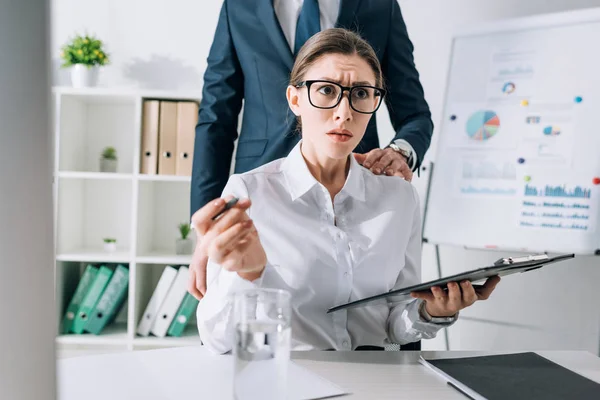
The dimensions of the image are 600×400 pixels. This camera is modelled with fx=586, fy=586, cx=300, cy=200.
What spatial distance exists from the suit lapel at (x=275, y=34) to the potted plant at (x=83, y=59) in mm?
1251

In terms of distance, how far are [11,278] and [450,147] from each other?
7.19 feet

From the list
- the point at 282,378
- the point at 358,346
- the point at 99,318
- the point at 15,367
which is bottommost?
the point at 99,318

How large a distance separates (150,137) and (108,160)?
0.91 feet

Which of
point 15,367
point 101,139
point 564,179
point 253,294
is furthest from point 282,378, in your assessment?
point 101,139

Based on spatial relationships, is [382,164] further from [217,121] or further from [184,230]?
[184,230]

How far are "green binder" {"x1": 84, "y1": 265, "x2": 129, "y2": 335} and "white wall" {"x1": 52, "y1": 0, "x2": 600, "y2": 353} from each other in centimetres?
88

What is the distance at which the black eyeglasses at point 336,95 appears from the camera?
123cm

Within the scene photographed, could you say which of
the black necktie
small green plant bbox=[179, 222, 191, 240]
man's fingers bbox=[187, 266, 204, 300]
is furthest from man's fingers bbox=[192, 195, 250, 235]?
small green plant bbox=[179, 222, 191, 240]

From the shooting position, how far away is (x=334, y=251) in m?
1.20

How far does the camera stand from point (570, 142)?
207 cm

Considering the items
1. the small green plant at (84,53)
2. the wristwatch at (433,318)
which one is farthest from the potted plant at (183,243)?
the wristwatch at (433,318)

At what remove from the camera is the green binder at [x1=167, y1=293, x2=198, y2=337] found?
8.16 feet

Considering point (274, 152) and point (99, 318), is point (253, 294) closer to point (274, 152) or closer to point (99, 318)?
point (274, 152)

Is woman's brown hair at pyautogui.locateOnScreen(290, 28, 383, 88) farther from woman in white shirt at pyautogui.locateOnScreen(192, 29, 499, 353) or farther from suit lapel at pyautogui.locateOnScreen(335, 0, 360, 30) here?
suit lapel at pyautogui.locateOnScreen(335, 0, 360, 30)
